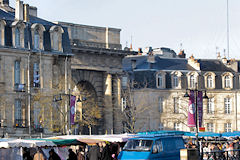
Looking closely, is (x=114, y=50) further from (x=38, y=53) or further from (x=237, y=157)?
(x=237, y=157)

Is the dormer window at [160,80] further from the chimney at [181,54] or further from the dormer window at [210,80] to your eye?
the chimney at [181,54]

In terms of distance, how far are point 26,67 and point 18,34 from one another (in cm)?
291

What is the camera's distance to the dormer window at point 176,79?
8975 centimetres

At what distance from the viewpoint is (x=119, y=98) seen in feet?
256

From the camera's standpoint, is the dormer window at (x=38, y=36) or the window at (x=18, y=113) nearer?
the window at (x=18, y=113)

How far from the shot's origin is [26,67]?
63.6 metres

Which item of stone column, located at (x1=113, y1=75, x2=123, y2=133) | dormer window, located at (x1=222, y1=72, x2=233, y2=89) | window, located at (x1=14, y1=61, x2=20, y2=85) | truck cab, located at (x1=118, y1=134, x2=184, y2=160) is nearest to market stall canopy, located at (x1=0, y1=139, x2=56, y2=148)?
truck cab, located at (x1=118, y1=134, x2=184, y2=160)

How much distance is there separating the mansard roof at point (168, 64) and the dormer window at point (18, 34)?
27.4 m

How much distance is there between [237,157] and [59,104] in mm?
26192

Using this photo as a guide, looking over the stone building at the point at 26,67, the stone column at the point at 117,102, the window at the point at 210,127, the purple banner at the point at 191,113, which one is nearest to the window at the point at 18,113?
the stone building at the point at 26,67

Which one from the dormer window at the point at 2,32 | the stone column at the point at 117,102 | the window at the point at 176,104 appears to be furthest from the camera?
the window at the point at 176,104

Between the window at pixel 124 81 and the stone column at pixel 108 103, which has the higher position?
the window at pixel 124 81

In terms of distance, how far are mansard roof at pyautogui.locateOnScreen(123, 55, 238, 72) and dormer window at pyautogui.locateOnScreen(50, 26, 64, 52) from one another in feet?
75.7

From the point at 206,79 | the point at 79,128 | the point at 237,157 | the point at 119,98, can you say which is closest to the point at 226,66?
the point at 206,79
